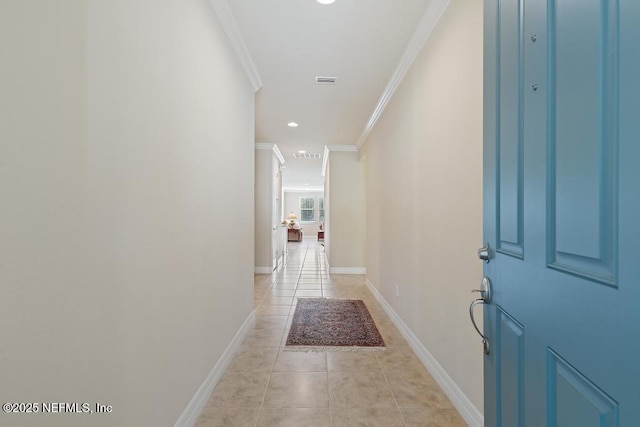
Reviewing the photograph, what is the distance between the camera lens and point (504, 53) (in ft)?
2.89

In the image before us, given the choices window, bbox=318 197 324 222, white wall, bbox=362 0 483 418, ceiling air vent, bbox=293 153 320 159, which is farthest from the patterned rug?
window, bbox=318 197 324 222

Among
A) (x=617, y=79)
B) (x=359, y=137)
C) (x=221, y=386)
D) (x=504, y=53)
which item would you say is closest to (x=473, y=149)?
(x=504, y=53)

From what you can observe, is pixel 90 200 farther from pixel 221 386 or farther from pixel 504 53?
pixel 221 386

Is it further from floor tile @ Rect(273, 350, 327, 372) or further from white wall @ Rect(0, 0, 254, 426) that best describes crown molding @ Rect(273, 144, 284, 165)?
floor tile @ Rect(273, 350, 327, 372)

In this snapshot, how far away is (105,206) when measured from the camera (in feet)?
3.23

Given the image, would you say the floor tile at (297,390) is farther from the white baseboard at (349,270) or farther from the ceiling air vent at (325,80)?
the white baseboard at (349,270)

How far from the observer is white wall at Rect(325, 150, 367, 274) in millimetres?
6121

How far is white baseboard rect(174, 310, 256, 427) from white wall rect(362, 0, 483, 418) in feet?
5.08

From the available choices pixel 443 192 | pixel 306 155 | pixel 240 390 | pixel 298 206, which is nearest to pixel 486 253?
pixel 443 192

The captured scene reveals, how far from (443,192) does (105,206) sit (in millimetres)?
1860

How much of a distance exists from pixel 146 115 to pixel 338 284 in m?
4.42

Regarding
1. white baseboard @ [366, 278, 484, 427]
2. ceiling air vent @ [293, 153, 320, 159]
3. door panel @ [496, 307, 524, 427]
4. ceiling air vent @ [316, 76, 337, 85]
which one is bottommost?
white baseboard @ [366, 278, 484, 427]

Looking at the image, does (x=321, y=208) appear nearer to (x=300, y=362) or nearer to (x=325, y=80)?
(x=325, y=80)

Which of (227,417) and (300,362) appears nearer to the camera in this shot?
(227,417)
